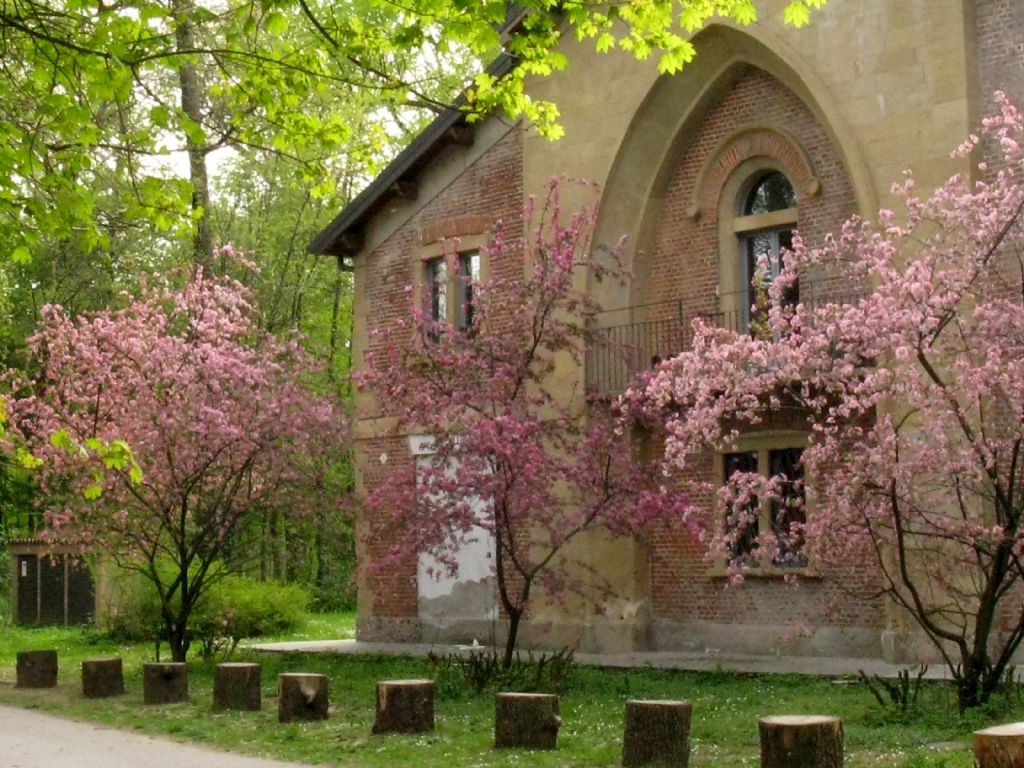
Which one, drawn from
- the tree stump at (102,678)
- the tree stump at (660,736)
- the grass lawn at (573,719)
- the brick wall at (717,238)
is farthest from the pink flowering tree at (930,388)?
the tree stump at (102,678)

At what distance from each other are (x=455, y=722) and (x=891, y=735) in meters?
4.28

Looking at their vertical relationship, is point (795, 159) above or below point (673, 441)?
above

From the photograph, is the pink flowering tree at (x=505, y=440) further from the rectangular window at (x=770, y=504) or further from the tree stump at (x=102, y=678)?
the tree stump at (x=102, y=678)

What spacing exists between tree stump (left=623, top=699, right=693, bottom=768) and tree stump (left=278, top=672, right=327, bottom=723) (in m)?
4.56

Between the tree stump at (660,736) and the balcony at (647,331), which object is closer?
the tree stump at (660,736)

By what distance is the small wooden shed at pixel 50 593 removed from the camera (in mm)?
34906

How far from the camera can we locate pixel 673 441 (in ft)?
51.9

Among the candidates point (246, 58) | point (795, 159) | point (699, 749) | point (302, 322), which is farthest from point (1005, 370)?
point (302, 322)

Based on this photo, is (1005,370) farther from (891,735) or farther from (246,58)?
(246,58)

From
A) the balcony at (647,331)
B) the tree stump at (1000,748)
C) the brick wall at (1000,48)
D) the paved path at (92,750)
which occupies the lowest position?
the paved path at (92,750)

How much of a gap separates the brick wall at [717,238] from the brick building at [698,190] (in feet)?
0.10

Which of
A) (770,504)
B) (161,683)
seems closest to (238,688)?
(161,683)

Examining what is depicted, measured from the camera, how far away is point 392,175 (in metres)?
25.9

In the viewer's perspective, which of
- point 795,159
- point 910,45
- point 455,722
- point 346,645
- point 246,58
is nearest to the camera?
point 246,58
